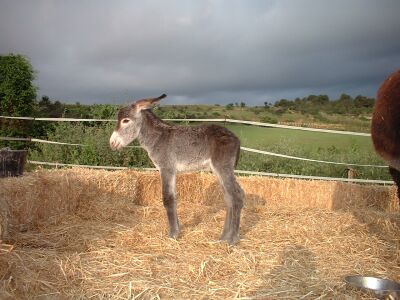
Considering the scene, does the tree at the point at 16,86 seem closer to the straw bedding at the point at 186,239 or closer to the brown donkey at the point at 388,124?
the straw bedding at the point at 186,239

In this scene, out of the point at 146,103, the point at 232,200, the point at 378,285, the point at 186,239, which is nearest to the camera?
the point at 378,285

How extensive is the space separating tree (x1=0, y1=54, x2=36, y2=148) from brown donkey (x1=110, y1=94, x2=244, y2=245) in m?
7.63

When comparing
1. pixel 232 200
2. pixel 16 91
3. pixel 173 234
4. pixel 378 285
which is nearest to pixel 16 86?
pixel 16 91

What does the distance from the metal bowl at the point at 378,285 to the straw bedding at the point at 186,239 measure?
112 mm

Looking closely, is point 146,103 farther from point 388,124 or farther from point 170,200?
point 388,124

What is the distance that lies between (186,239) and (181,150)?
1300mm

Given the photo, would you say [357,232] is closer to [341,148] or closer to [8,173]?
[8,173]

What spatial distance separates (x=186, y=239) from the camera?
5.84m

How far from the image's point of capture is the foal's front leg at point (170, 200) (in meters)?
5.94

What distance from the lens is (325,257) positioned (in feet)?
17.0

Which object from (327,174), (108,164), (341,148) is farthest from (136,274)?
(341,148)

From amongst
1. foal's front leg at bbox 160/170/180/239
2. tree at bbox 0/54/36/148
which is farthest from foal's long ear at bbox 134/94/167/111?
tree at bbox 0/54/36/148

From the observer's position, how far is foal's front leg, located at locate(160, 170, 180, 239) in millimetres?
5941

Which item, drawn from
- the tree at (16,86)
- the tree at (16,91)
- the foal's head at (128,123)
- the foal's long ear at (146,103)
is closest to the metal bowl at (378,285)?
the foal's long ear at (146,103)
